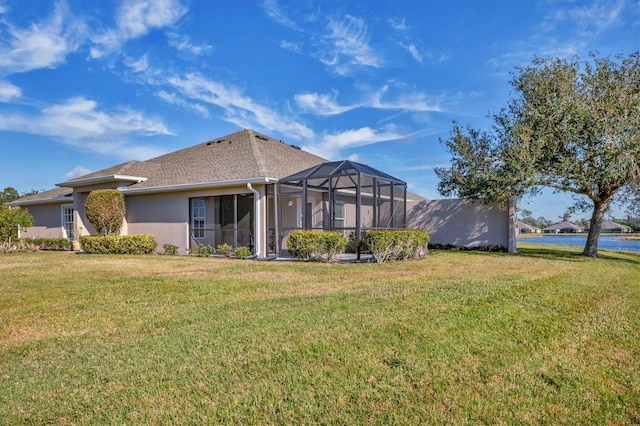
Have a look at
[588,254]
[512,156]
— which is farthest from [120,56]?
[588,254]

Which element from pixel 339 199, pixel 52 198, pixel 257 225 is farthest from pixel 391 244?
pixel 52 198

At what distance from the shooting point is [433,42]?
14.2 meters

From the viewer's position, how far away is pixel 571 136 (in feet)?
43.6

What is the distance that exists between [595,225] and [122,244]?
1791cm

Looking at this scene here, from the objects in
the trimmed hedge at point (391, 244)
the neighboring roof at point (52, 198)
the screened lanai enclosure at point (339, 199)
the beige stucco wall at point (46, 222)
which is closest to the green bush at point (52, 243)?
the beige stucco wall at point (46, 222)

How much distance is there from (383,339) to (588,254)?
13965 mm

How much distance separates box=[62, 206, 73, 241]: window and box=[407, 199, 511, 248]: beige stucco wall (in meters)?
16.7

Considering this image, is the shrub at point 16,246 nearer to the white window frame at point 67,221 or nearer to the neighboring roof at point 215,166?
the white window frame at point 67,221

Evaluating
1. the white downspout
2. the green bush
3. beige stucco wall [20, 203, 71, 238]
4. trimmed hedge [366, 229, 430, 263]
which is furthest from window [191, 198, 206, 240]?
beige stucco wall [20, 203, 71, 238]

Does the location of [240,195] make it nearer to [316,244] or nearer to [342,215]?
[316,244]

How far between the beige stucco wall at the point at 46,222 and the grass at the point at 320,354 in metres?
15.2

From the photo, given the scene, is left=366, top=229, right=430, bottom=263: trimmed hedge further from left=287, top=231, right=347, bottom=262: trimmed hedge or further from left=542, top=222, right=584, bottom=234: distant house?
left=542, top=222, right=584, bottom=234: distant house

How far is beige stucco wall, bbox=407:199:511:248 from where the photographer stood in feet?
54.8

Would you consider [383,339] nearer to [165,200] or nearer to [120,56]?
[165,200]
